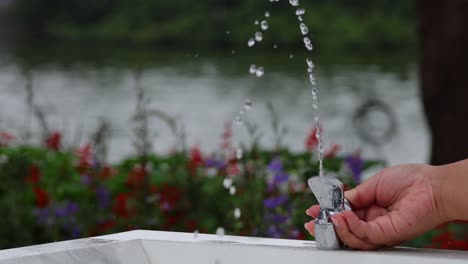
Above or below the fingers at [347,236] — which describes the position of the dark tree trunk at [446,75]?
above

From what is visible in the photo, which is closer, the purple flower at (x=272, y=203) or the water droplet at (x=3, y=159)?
the purple flower at (x=272, y=203)

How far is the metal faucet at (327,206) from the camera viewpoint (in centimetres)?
130

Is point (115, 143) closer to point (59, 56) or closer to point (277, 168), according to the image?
point (277, 168)

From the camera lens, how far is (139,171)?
10.5 feet

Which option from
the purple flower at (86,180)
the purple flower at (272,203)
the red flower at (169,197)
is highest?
the purple flower at (86,180)

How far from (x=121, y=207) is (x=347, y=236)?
5.63 feet

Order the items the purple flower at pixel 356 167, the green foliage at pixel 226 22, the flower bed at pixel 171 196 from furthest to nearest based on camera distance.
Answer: the green foliage at pixel 226 22 < the purple flower at pixel 356 167 < the flower bed at pixel 171 196

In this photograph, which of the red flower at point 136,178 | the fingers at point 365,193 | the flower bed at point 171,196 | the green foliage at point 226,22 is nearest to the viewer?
the fingers at point 365,193

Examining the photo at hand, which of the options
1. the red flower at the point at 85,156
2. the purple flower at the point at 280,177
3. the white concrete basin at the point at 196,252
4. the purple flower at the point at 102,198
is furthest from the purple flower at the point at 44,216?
the white concrete basin at the point at 196,252

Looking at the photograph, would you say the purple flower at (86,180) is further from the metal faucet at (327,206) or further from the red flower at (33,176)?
the metal faucet at (327,206)

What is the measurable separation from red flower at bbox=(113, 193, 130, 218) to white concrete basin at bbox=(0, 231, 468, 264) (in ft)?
4.61

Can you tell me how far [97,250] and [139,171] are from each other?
1.85 m

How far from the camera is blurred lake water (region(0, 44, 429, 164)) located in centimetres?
779

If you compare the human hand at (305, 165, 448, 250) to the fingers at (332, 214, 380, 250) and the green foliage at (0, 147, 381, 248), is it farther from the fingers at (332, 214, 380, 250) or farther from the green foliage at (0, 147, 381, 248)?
the green foliage at (0, 147, 381, 248)
